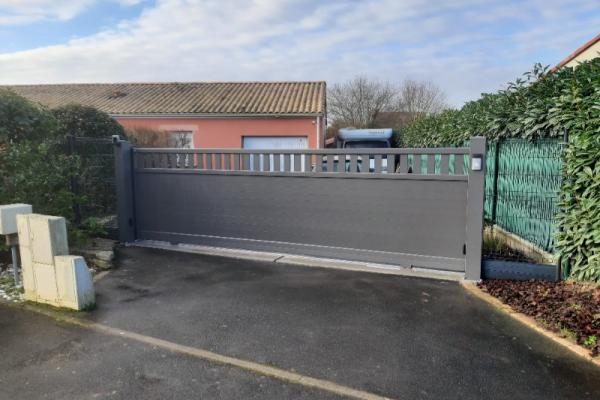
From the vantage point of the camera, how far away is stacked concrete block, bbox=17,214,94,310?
171 inches

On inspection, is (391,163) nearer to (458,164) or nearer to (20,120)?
(458,164)

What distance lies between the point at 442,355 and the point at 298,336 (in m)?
1.22

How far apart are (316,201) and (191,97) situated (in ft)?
54.6

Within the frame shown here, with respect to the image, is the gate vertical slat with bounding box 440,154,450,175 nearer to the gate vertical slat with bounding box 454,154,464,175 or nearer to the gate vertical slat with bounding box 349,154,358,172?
the gate vertical slat with bounding box 454,154,464,175

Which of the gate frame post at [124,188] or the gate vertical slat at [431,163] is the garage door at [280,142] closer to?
the gate frame post at [124,188]

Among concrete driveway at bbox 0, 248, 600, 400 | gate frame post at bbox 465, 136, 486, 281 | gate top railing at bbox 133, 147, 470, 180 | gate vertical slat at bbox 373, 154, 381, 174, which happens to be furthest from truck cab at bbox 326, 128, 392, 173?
concrete driveway at bbox 0, 248, 600, 400

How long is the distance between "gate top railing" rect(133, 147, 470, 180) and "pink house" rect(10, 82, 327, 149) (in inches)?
452

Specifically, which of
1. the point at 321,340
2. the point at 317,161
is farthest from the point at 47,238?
the point at 317,161

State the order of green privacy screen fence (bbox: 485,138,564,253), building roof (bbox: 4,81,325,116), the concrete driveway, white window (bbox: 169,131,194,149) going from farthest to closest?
building roof (bbox: 4,81,325,116), white window (bbox: 169,131,194,149), green privacy screen fence (bbox: 485,138,564,253), the concrete driveway

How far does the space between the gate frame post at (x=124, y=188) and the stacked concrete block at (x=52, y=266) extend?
105 inches

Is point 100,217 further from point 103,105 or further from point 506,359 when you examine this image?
point 103,105

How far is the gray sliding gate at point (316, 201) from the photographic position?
18.0 ft

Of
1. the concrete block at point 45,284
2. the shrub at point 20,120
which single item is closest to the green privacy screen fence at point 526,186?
the concrete block at point 45,284

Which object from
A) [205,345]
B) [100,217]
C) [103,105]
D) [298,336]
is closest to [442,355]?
[298,336]
